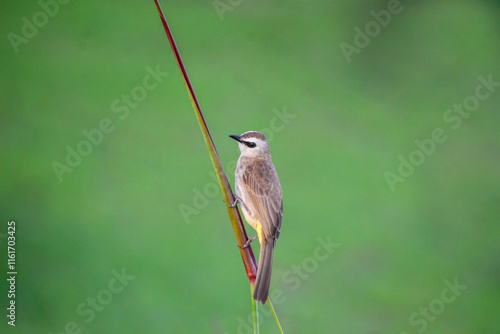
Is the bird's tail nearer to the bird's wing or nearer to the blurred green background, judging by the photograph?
the bird's wing

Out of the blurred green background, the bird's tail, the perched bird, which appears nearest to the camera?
Result: the bird's tail

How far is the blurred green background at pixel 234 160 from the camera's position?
2.90 metres

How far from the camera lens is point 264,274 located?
1.23 metres

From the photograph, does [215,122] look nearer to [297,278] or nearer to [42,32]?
[297,278]

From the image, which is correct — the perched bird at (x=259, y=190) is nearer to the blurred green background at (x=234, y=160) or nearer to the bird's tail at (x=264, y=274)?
the bird's tail at (x=264, y=274)

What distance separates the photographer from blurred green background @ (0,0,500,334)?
9.52 ft

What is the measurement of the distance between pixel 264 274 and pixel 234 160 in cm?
192

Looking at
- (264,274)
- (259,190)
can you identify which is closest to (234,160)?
(259,190)

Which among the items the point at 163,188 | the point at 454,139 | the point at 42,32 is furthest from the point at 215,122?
the point at 454,139

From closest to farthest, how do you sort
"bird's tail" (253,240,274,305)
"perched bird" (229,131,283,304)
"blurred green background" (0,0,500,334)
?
"bird's tail" (253,240,274,305) < "perched bird" (229,131,283,304) < "blurred green background" (0,0,500,334)

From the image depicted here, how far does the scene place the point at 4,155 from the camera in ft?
10.4

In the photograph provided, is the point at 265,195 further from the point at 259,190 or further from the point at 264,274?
the point at 264,274

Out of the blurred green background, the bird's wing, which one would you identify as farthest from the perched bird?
the blurred green background

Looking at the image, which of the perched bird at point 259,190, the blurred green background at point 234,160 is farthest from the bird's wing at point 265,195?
the blurred green background at point 234,160
